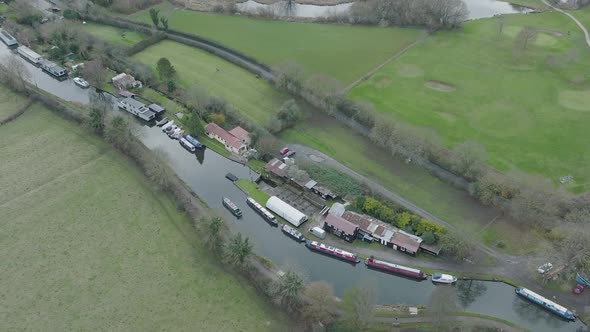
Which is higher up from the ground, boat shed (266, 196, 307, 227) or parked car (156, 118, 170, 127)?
parked car (156, 118, 170, 127)

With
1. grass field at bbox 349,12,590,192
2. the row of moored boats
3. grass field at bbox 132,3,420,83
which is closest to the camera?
the row of moored boats

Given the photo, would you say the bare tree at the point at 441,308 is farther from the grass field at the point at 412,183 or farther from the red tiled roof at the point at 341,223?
the grass field at the point at 412,183

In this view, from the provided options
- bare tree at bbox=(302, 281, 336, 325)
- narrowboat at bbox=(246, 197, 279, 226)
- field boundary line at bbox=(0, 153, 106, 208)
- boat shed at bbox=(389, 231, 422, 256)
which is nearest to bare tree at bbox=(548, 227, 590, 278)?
boat shed at bbox=(389, 231, 422, 256)

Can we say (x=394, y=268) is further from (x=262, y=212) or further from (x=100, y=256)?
(x=100, y=256)

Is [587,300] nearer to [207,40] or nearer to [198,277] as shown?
[198,277]

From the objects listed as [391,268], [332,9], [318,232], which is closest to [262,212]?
[318,232]

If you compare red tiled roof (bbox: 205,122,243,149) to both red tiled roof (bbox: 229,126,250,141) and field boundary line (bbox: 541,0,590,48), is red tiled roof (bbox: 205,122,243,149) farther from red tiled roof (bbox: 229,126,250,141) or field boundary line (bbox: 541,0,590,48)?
field boundary line (bbox: 541,0,590,48)
